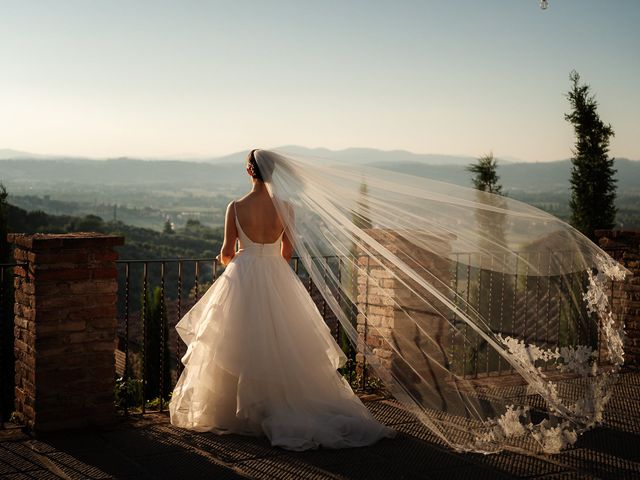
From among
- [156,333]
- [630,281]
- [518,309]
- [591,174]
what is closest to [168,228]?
[156,333]

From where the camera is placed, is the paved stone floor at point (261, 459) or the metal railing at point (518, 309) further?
the metal railing at point (518, 309)

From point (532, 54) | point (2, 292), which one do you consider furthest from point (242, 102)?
point (2, 292)

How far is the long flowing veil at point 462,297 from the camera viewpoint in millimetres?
3881

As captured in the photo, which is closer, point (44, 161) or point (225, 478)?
point (225, 478)

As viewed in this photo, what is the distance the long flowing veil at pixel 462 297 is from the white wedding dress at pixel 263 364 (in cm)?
30

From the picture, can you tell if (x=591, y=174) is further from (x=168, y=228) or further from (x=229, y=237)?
(x=168, y=228)

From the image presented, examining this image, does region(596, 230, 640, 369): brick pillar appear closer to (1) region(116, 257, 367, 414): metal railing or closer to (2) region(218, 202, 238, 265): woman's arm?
(1) region(116, 257, 367, 414): metal railing

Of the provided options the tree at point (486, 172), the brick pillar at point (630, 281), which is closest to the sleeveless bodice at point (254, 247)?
the brick pillar at point (630, 281)

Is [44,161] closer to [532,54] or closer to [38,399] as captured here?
[532,54]

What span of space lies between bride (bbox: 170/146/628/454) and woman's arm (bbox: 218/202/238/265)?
0.6 inches

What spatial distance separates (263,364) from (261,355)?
6 cm

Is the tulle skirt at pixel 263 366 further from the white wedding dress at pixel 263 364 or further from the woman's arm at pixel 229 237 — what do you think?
the woman's arm at pixel 229 237

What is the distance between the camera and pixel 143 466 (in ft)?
12.2

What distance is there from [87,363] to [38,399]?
1.19ft
